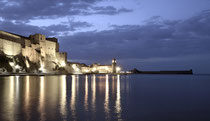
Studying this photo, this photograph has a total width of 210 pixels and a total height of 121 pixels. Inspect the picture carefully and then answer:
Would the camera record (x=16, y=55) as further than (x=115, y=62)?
No

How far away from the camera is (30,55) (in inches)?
1606

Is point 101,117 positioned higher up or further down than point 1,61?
further down

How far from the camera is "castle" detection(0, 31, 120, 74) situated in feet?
108

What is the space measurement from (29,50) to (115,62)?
152ft

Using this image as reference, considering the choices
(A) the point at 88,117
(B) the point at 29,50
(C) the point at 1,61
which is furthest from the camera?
(B) the point at 29,50

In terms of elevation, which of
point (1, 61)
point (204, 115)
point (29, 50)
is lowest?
point (204, 115)

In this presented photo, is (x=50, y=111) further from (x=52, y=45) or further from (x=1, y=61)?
(x=52, y=45)

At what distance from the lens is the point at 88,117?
190 inches

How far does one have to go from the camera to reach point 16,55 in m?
35.2

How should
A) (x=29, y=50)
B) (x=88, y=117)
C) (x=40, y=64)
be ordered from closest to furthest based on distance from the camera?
(x=88, y=117)
(x=29, y=50)
(x=40, y=64)

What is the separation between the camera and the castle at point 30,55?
108ft

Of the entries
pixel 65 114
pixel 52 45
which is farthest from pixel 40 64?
pixel 65 114

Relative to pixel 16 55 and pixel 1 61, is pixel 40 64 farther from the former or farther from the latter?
pixel 1 61

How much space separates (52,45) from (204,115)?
4867 cm
